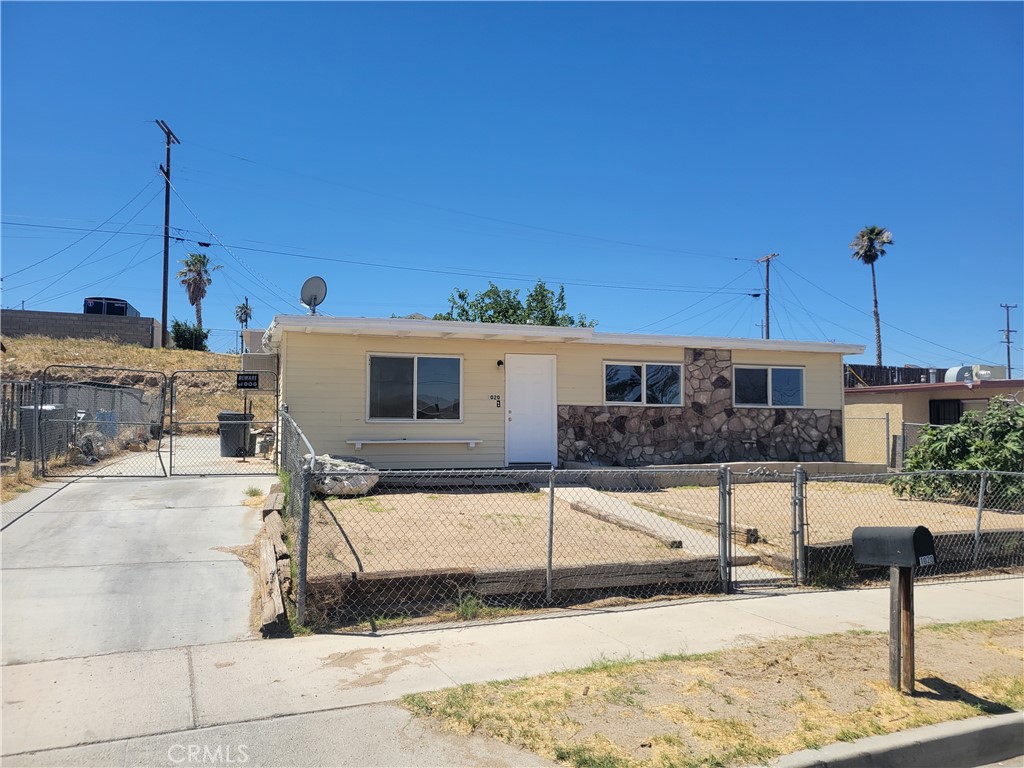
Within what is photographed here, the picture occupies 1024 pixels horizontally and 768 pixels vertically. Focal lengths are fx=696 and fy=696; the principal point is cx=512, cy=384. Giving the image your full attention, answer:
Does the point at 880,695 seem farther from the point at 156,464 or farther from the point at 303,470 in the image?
the point at 156,464

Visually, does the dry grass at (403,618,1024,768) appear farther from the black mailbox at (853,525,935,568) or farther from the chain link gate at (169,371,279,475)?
the chain link gate at (169,371,279,475)

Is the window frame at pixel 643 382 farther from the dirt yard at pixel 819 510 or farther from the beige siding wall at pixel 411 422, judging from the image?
the dirt yard at pixel 819 510

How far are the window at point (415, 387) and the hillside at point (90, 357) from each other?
19.5m

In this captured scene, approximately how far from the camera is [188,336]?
42.8m

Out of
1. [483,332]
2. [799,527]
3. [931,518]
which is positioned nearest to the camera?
[799,527]

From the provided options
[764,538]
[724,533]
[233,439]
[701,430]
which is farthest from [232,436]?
[724,533]

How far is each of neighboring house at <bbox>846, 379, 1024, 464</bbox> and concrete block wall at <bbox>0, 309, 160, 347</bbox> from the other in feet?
116

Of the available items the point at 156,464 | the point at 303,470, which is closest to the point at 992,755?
the point at 303,470

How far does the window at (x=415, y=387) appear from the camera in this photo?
13211 millimetres

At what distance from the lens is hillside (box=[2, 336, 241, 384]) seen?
98.7 feet

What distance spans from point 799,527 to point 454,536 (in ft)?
12.7

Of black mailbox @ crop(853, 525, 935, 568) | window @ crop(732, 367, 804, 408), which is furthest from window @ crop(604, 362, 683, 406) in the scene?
black mailbox @ crop(853, 525, 935, 568)

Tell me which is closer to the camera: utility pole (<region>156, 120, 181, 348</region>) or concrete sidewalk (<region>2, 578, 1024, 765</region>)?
concrete sidewalk (<region>2, 578, 1024, 765</region>)

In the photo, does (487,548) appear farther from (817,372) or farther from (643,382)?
(817,372)
